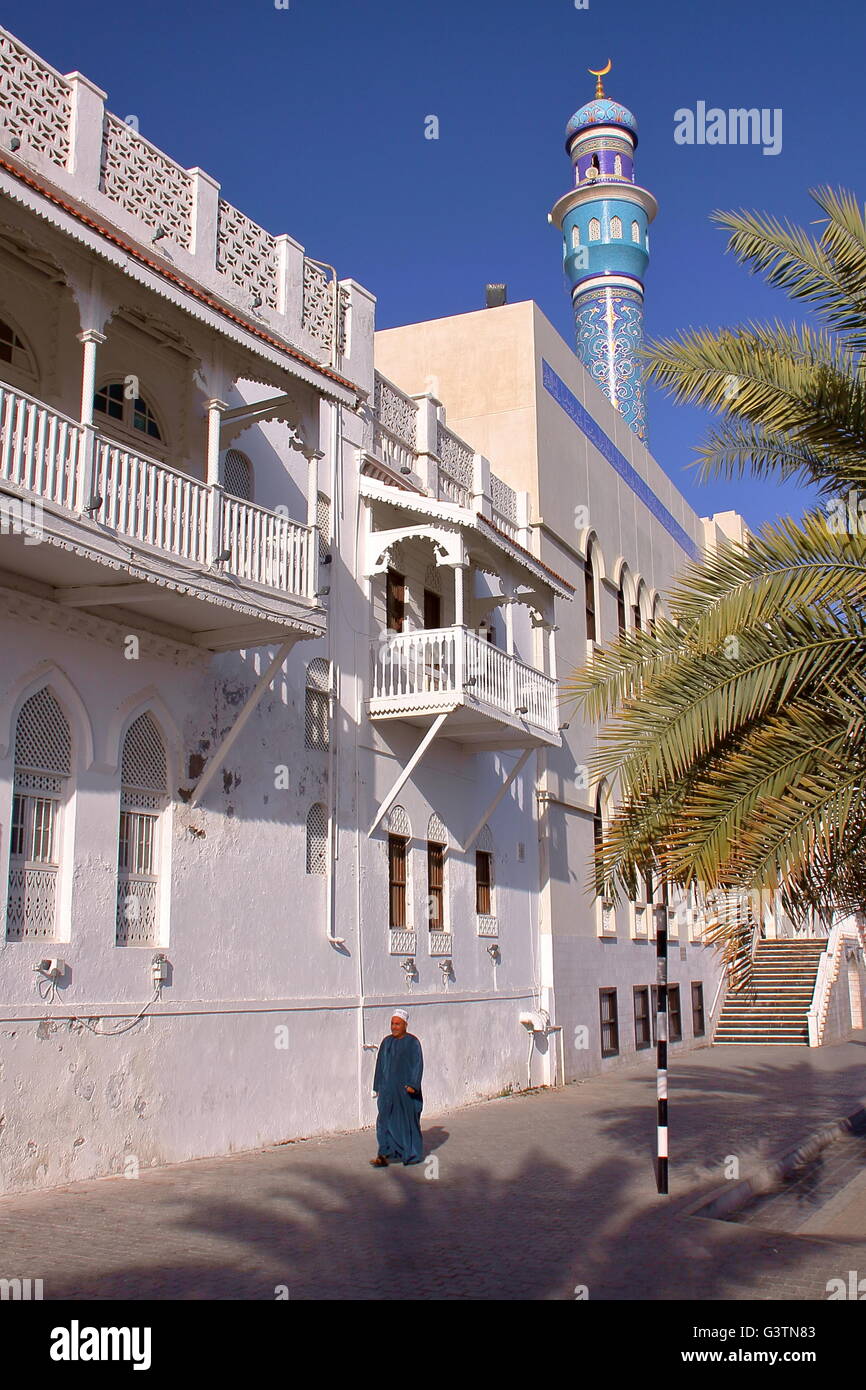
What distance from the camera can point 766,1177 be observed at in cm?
1225

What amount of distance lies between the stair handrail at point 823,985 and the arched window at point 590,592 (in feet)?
30.6

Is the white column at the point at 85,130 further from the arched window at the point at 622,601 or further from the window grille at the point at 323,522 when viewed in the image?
the arched window at the point at 622,601

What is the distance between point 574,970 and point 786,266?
15.0 meters

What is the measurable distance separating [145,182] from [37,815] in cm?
612

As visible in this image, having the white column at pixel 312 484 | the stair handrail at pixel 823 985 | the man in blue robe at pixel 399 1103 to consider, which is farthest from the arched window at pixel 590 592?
the man in blue robe at pixel 399 1103

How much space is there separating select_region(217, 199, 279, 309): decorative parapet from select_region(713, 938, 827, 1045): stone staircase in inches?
813

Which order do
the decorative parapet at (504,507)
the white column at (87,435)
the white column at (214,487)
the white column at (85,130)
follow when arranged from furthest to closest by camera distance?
the decorative parapet at (504,507) → the white column at (214,487) → the white column at (85,130) → the white column at (87,435)

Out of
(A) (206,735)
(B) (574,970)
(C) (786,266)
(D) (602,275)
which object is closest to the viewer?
(C) (786,266)

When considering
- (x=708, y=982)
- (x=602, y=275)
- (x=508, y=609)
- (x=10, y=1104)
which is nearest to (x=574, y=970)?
(x=508, y=609)

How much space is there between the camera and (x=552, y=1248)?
8.45 meters

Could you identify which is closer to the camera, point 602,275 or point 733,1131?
point 733,1131

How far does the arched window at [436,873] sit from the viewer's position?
17438mm

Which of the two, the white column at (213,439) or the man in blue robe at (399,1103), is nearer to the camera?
the white column at (213,439)
